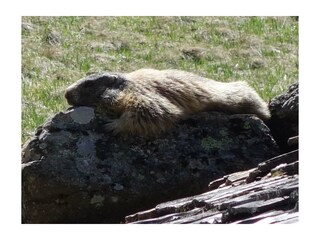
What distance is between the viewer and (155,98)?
10.2m

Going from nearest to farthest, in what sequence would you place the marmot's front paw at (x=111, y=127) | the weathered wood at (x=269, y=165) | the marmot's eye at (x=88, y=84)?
the weathered wood at (x=269, y=165) → the marmot's front paw at (x=111, y=127) → the marmot's eye at (x=88, y=84)

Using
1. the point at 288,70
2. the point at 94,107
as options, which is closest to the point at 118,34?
the point at 288,70

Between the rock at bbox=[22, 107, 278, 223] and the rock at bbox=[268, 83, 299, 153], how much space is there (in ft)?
1.01

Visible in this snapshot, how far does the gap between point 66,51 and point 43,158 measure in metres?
7.63

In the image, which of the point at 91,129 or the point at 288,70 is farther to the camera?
the point at 288,70

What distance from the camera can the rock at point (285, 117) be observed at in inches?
395

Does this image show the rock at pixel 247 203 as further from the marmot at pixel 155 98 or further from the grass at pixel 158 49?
the grass at pixel 158 49

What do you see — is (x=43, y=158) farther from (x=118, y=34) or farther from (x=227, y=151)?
(x=118, y=34)

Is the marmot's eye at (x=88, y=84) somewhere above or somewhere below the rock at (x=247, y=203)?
above

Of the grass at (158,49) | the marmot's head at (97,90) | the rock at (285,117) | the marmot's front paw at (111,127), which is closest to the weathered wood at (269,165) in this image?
the rock at (285,117)

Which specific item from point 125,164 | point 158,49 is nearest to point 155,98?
point 125,164

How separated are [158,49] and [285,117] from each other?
7324mm

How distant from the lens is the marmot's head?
10.2m

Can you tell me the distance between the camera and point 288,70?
16266 mm
